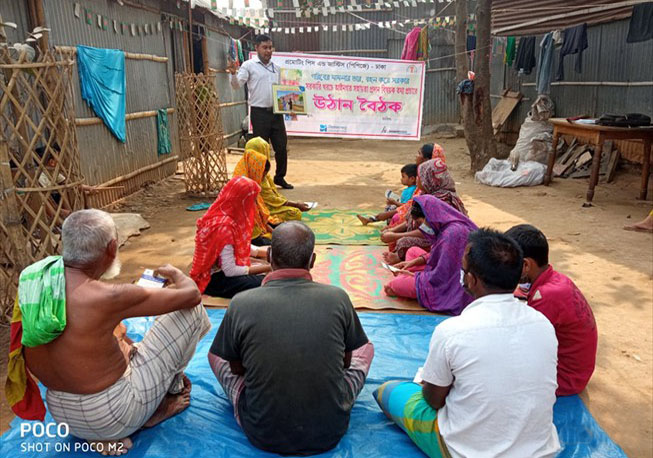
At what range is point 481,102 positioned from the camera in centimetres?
929

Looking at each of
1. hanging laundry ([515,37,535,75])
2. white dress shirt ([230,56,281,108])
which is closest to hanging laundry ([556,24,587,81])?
hanging laundry ([515,37,535,75])

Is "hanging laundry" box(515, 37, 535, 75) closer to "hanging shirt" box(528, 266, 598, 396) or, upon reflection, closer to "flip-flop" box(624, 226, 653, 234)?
"flip-flop" box(624, 226, 653, 234)

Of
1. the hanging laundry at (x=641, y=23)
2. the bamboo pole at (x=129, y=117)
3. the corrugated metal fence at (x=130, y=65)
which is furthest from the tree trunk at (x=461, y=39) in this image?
the bamboo pole at (x=129, y=117)

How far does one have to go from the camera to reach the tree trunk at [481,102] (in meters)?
9.15

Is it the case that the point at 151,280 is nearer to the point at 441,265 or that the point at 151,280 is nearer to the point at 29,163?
the point at 29,163

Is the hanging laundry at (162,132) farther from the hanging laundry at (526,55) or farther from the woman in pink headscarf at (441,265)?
the hanging laundry at (526,55)

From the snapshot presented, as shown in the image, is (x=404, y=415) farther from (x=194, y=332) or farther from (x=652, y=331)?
(x=652, y=331)

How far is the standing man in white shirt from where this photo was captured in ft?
25.9

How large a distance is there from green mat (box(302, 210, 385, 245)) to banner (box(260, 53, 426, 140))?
2.72 meters

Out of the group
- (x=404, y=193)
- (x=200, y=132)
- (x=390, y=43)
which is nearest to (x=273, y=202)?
(x=404, y=193)

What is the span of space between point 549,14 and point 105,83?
27.9 feet

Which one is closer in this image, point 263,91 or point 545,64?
point 263,91

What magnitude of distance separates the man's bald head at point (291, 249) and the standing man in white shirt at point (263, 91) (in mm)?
5980

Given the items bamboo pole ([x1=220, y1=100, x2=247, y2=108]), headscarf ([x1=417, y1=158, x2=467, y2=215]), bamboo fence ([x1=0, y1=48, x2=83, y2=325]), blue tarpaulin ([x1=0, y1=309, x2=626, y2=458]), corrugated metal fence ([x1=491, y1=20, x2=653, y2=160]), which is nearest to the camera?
blue tarpaulin ([x1=0, y1=309, x2=626, y2=458])
